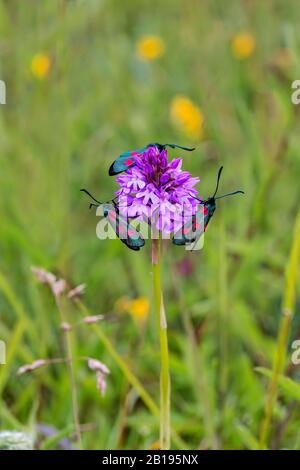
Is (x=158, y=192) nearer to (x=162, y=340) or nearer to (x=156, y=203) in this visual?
(x=156, y=203)

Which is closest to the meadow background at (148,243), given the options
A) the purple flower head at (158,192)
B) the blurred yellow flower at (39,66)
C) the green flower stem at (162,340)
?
the blurred yellow flower at (39,66)

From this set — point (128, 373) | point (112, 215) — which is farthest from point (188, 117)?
point (112, 215)

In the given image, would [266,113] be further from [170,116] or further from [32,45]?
[32,45]

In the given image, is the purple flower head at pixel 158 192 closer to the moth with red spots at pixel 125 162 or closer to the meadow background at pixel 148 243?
the moth with red spots at pixel 125 162

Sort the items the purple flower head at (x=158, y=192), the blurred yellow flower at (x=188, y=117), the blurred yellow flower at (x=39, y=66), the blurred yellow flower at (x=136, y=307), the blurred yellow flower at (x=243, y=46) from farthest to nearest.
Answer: the blurred yellow flower at (x=243, y=46), the blurred yellow flower at (x=188, y=117), the blurred yellow flower at (x=39, y=66), the blurred yellow flower at (x=136, y=307), the purple flower head at (x=158, y=192)

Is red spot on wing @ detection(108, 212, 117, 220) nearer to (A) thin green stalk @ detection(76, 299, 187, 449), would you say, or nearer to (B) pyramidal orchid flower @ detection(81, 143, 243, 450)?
(B) pyramidal orchid flower @ detection(81, 143, 243, 450)

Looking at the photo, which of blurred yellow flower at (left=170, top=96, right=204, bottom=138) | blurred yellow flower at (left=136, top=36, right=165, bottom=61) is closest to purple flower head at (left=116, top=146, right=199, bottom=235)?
blurred yellow flower at (left=170, top=96, right=204, bottom=138)
